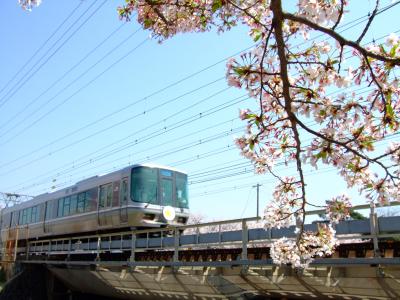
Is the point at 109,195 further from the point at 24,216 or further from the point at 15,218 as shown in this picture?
the point at 15,218

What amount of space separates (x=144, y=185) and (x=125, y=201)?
87cm

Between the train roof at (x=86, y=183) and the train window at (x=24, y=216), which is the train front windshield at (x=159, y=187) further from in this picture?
the train window at (x=24, y=216)

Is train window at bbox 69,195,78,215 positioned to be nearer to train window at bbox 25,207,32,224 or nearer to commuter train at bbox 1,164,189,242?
commuter train at bbox 1,164,189,242

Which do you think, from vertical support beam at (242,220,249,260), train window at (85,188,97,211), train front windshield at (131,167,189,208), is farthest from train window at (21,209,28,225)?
vertical support beam at (242,220,249,260)

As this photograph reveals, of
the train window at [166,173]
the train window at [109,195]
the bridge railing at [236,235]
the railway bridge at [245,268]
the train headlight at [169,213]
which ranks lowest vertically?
the railway bridge at [245,268]

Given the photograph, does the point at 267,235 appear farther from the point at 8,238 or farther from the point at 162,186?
the point at 8,238

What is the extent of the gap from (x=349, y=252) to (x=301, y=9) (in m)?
6.90

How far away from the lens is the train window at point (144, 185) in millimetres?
16625

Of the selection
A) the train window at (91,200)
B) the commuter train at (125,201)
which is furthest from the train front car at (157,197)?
the train window at (91,200)

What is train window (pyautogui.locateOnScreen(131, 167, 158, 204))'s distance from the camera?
16.6 metres

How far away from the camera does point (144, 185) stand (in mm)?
16953

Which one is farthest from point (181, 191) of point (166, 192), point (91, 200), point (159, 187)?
point (91, 200)

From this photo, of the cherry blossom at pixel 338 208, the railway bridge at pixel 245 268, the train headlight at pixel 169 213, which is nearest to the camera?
the cherry blossom at pixel 338 208

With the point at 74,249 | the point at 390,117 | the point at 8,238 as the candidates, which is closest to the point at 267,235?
the point at 390,117
